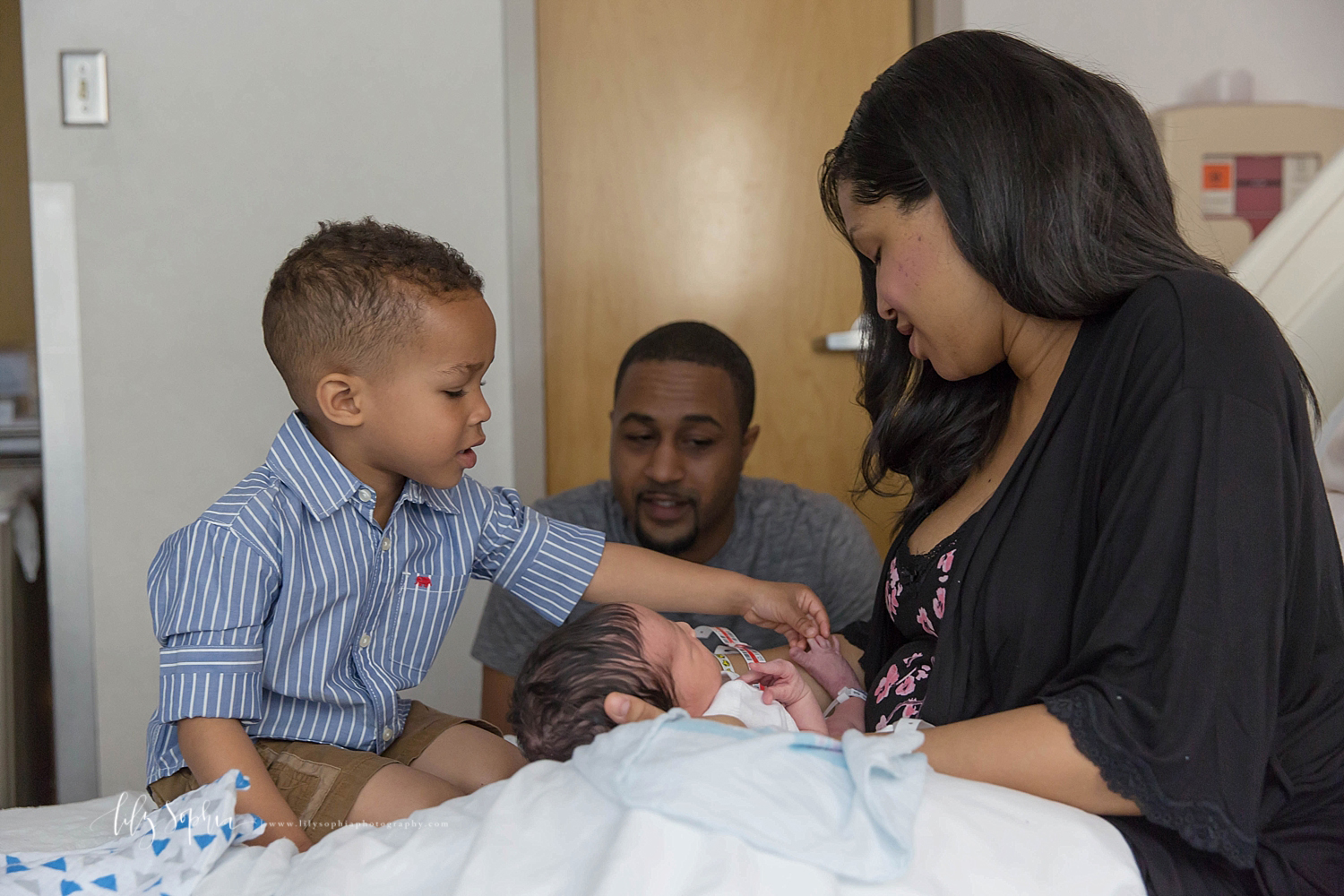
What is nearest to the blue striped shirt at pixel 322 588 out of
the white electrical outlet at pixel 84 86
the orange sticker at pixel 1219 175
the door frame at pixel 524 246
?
the door frame at pixel 524 246

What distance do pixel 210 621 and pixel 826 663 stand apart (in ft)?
2.69

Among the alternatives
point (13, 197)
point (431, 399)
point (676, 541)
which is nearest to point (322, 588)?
point (431, 399)

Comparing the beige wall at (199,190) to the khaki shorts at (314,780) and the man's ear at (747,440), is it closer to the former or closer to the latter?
the man's ear at (747,440)

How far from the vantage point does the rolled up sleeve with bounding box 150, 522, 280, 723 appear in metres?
1.21

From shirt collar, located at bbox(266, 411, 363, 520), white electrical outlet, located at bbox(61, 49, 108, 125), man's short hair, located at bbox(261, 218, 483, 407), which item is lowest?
shirt collar, located at bbox(266, 411, 363, 520)

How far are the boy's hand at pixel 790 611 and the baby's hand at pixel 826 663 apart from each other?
1 cm

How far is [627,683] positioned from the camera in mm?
1218

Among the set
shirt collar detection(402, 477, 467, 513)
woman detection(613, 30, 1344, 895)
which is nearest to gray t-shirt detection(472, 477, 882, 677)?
shirt collar detection(402, 477, 467, 513)

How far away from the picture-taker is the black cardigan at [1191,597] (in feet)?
2.89

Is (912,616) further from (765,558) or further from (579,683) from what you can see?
(765,558)

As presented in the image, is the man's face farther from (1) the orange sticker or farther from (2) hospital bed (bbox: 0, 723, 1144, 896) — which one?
(1) the orange sticker

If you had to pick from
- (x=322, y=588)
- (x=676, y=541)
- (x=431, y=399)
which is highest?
(x=431, y=399)

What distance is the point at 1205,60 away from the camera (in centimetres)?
296

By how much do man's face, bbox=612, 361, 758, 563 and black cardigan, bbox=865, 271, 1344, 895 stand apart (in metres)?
1.02
